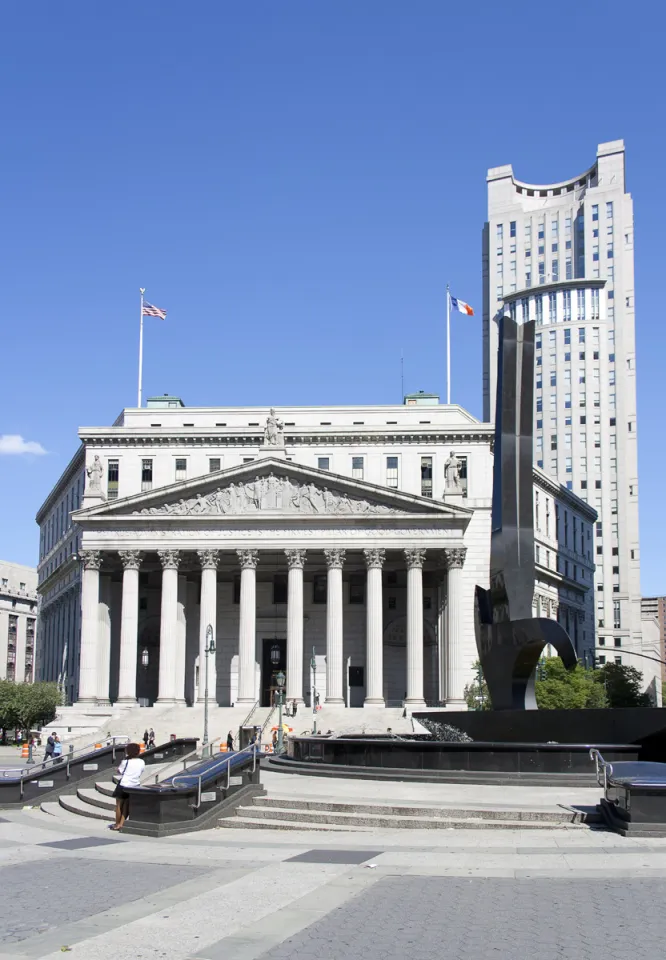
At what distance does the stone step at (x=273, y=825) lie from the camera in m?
24.4

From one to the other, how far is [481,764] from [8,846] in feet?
42.4

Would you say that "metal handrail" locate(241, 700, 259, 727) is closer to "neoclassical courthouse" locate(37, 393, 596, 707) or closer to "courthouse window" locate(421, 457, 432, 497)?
"neoclassical courthouse" locate(37, 393, 596, 707)

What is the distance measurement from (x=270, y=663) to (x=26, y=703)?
2026cm

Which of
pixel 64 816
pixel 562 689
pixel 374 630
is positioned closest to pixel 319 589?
pixel 374 630

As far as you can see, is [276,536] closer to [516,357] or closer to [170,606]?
[170,606]

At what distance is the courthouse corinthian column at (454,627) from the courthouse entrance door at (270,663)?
17226 millimetres

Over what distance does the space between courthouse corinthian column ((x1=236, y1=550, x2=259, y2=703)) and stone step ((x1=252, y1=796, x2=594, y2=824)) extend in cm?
5710

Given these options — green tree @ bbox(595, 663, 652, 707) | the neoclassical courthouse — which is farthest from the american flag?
green tree @ bbox(595, 663, 652, 707)

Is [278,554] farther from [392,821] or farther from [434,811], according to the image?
[392,821]

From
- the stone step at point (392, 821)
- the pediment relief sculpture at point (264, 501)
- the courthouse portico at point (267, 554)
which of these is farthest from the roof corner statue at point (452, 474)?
the stone step at point (392, 821)

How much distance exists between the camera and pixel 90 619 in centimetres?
8644

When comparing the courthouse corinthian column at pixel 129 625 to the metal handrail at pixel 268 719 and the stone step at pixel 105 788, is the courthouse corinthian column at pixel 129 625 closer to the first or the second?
the metal handrail at pixel 268 719

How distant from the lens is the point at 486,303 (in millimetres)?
170625

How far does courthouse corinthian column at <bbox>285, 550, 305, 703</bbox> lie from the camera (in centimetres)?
8281
